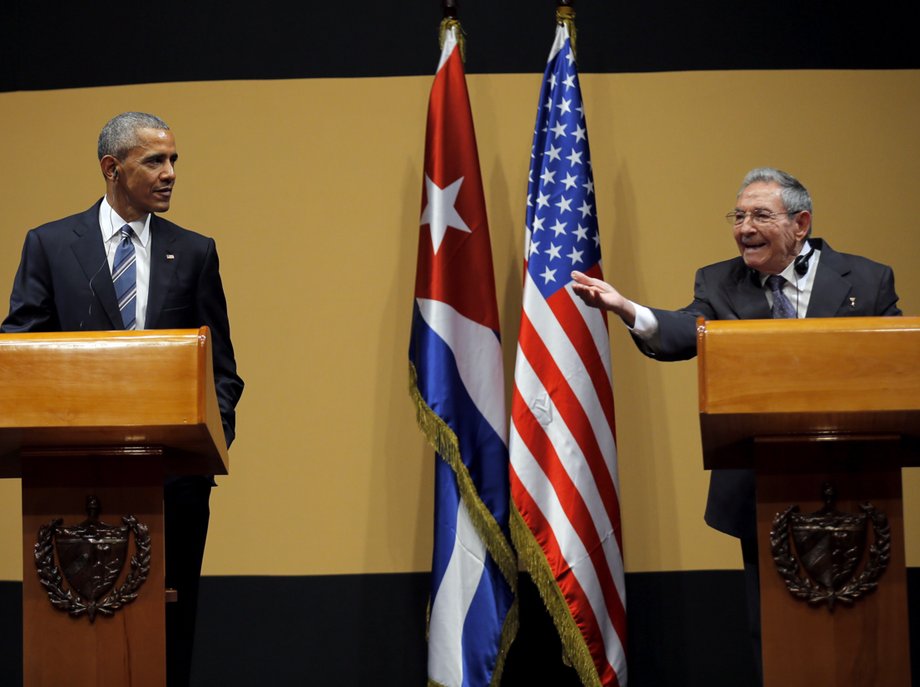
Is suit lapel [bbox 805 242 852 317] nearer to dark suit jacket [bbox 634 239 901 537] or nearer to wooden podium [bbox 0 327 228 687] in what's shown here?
dark suit jacket [bbox 634 239 901 537]

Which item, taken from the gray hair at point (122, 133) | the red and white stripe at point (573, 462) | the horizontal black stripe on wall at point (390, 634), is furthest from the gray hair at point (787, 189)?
the horizontal black stripe on wall at point (390, 634)

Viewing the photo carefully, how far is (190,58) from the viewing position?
4672 millimetres

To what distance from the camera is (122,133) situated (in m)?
3.16

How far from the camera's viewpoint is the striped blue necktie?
9.96 feet

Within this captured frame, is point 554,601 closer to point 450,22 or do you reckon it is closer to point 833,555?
point 833,555

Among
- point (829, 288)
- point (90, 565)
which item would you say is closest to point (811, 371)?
point (829, 288)

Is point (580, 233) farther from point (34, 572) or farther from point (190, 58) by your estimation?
point (34, 572)

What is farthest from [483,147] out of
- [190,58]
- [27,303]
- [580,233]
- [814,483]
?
[814,483]

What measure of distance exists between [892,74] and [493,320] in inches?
69.0

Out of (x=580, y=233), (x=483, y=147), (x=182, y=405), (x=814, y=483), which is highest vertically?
(x=483, y=147)

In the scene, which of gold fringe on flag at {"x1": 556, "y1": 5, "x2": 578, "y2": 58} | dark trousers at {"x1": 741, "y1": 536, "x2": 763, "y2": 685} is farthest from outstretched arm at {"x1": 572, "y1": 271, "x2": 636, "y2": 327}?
gold fringe on flag at {"x1": 556, "y1": 5, "x2": 578, "y2": 58}

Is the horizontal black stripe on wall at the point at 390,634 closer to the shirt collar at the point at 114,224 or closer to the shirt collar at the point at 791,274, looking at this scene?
the shirt collar at the point at 791,274

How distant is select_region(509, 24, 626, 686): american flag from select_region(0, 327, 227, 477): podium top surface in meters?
1.89

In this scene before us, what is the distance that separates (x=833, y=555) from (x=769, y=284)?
0.99 meters
